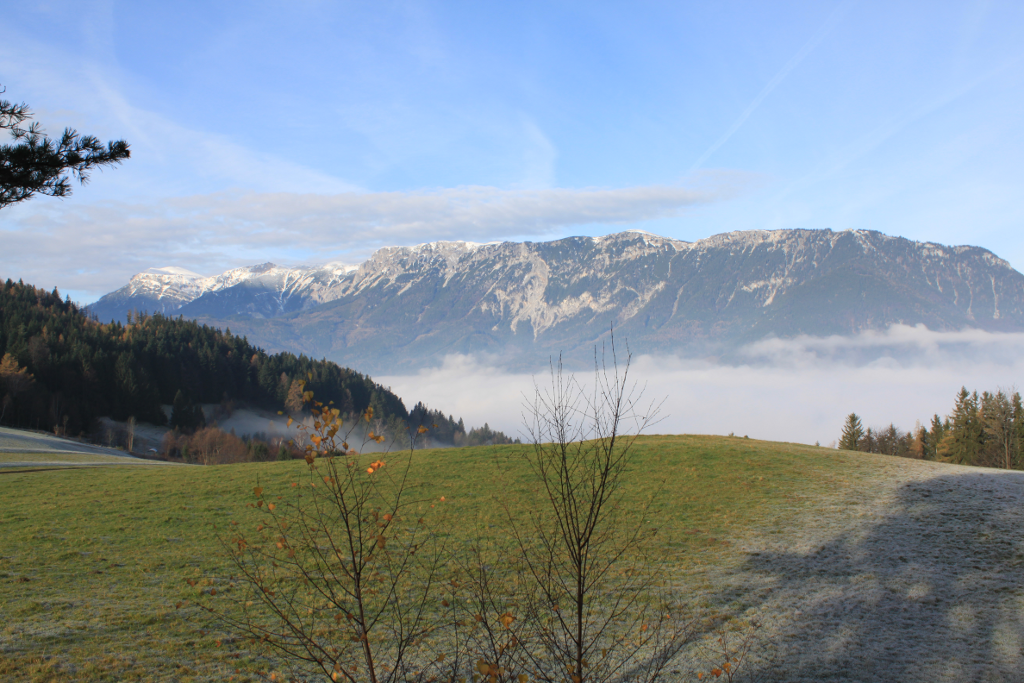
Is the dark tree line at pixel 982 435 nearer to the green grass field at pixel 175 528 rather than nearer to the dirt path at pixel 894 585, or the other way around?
the green grass field at pixel 175 528

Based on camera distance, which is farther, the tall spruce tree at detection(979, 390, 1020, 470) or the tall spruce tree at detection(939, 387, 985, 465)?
the tall spruce tree at detection(939, 387, 985, 465)

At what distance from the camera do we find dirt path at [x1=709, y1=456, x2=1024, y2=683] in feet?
30.5

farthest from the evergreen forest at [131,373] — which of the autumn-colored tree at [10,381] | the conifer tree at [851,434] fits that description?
the conifer tree at [851,434]

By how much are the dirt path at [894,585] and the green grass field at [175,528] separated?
1.13 meters

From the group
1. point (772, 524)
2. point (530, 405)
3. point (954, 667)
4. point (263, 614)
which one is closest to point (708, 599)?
point (954, 667)

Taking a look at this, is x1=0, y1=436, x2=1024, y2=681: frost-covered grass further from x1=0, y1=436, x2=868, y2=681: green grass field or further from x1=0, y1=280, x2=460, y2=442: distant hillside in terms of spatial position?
x1=0, y1=280, x2=460, y2=442: distant hillside

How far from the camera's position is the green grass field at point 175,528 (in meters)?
8.79

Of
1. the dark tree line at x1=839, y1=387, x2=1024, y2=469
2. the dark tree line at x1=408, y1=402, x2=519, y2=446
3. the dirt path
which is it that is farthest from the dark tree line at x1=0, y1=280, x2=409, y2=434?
the dark tree line at x1=839, y1=387, x2=1024, y2=469

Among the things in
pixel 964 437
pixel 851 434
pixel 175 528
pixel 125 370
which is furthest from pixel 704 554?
pixel 125 370

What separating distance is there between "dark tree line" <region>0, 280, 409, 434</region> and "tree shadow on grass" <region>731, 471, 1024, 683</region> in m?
55.5

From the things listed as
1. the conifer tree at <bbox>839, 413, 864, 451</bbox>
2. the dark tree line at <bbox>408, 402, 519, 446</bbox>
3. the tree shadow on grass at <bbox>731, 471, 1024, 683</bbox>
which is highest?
the conifer tree at <bbox>839, 413, 864, 451</bbox>

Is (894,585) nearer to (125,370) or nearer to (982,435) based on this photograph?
(982,435)

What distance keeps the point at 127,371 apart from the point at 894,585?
104457 mm

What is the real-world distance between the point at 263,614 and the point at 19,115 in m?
8.96
